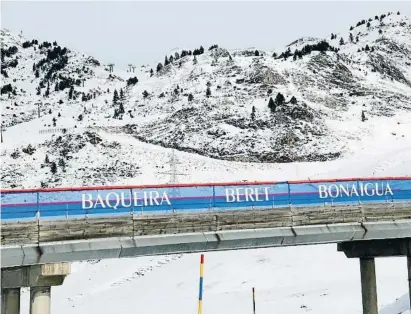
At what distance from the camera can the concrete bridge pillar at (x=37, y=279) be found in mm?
15516

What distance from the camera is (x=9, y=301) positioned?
16297mm

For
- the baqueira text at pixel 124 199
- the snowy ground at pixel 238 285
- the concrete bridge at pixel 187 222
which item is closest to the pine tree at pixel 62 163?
the snowy ground at pixel 238 285

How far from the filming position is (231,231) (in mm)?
17969

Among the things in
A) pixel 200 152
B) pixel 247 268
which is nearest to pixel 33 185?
pixel 200 152

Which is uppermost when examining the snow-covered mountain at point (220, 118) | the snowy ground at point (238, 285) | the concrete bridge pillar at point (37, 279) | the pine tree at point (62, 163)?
the snow-covered mountain at point (220, 118)

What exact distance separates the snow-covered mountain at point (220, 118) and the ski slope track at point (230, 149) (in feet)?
1.06

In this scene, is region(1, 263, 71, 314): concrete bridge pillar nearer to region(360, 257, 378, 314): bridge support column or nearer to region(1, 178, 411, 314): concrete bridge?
region(1, 178, 411, 314): concrete bridge

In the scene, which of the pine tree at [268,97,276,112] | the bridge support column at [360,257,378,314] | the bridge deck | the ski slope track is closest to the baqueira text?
the bridge deck

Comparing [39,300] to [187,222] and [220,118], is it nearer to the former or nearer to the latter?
[187,222]

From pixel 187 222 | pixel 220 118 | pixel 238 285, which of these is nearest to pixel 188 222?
pixel 187 222

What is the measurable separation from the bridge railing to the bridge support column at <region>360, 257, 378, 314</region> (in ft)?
10.0

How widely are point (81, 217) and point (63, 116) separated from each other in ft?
340

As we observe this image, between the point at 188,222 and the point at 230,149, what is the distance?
6845cm

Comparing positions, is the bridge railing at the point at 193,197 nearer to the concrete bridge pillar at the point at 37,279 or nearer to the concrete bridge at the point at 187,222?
the concrete bridge at the point at 187,222
